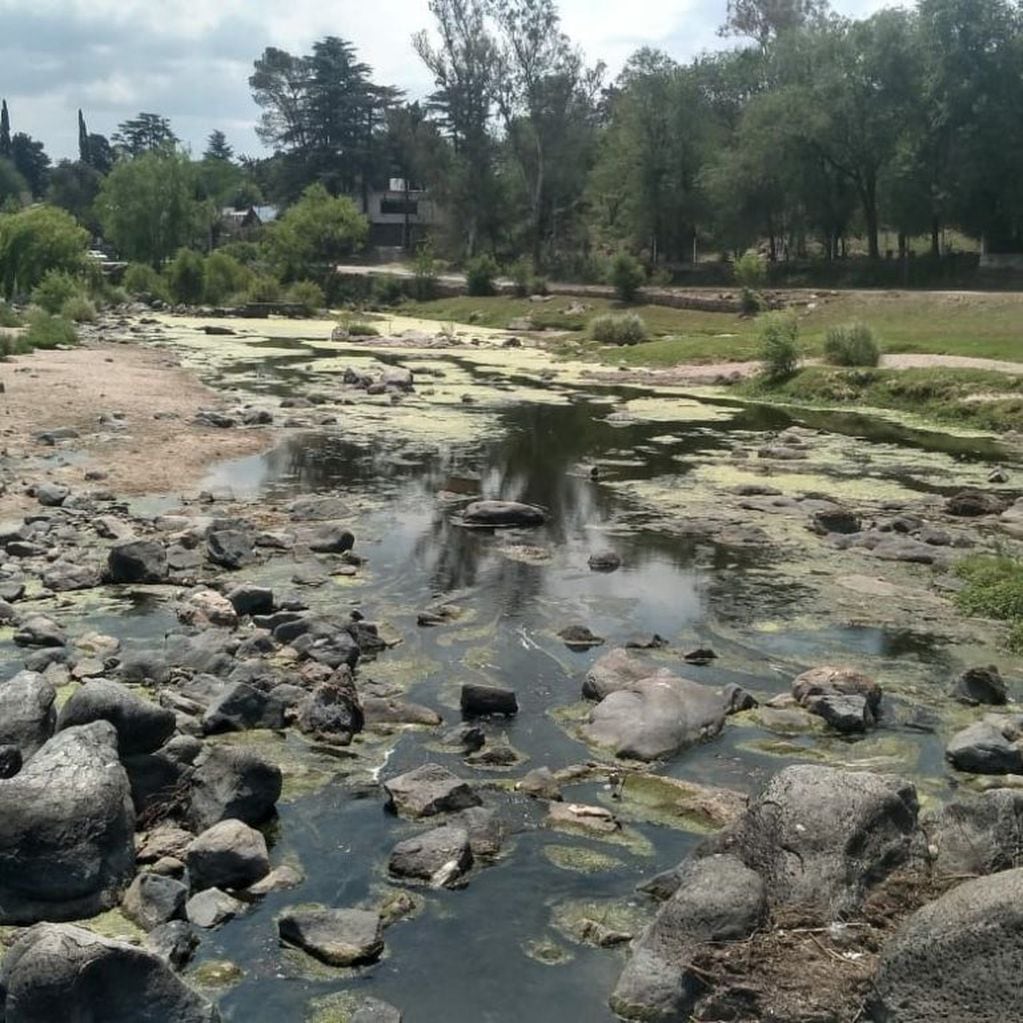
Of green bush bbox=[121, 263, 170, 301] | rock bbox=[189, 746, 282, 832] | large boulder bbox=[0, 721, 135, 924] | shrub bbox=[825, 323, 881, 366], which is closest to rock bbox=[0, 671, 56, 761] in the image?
large boulder bbox=[0, 721, 135, 924]

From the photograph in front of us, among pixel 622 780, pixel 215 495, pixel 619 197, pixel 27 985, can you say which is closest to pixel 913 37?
pixel 619 197

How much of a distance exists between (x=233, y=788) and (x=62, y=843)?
5.28 ft

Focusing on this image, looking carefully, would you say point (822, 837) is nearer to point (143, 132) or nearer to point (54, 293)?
point (54, 293)

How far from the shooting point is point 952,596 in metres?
17.8

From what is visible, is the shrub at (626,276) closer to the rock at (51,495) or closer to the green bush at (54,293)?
the green bush at (54,293)

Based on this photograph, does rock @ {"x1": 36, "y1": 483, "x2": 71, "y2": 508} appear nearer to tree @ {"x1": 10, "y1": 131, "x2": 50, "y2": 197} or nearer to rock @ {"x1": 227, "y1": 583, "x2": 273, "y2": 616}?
rock @ {"x1": 227, "y1": 583, "x2": 273, "y2": 616}

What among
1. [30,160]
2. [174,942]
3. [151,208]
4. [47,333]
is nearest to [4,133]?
[30,160]

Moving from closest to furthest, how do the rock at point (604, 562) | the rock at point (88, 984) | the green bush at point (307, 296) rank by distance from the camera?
the rock at point (88, 984) < the rock at point (604, 562) < the green bush at point (307, 296)

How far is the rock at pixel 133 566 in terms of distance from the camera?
17.1 metres

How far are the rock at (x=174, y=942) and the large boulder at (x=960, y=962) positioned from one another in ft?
14.3

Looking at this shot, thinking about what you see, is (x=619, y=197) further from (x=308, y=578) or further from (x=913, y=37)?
(x=308, y=578)

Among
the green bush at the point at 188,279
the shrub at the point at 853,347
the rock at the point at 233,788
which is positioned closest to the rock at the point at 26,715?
the rock at the point at 233,788

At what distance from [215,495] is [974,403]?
23.2 metres

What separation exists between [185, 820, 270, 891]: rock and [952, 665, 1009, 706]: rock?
8.05 meters
